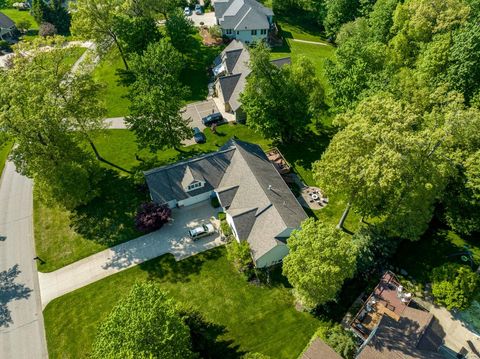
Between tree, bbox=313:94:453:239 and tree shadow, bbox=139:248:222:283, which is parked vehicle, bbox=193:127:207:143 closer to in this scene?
tree shadow, bbox=139:248:222:283

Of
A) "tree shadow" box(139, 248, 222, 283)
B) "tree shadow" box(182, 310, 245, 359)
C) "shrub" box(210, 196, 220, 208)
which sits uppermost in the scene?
"shrub" box(210, 196, 220, 208)

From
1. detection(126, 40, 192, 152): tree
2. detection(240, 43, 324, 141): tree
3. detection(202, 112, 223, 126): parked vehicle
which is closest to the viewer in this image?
detection(126, 40, 192, 152): tree

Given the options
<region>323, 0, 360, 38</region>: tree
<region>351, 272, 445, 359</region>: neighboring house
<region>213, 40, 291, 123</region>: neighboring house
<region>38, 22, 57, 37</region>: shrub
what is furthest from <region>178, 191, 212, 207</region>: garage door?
<region>38, 22, 57, 37</region>: shrub

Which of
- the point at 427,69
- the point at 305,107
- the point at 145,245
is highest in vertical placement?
the point at 427,69

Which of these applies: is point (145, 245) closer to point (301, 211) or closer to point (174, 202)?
point (174, 202)

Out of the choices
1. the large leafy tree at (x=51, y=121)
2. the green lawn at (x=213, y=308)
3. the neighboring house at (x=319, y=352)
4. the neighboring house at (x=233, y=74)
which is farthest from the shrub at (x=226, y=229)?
the neighboring house at (x=233, y=74)

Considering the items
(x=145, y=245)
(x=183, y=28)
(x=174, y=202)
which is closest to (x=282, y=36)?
(x=183, y=28)

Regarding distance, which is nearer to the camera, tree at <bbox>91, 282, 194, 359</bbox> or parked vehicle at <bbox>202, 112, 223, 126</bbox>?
tree at <bbox>91, 282, 194, 359</bbox>
